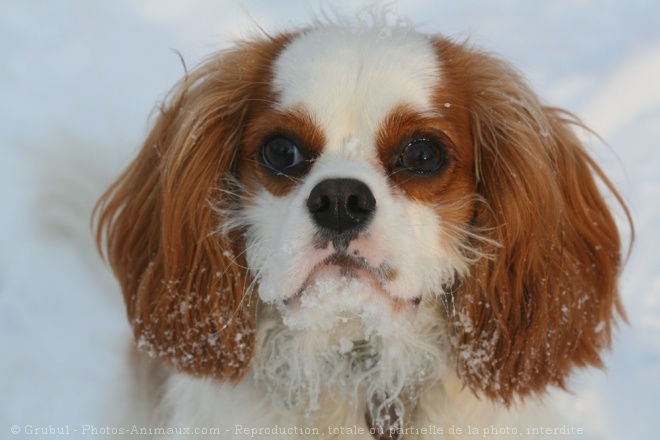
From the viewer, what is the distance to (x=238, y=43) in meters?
2.24

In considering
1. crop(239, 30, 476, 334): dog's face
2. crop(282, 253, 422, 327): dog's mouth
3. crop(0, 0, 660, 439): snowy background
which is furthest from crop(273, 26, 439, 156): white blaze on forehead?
crop(0, 0, 660, 439): snowy background

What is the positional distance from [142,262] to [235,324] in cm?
35

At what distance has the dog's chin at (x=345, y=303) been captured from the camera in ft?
5.57

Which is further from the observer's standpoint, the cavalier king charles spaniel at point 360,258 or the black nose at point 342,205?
the cavalier king charles spaniel at point 360,258

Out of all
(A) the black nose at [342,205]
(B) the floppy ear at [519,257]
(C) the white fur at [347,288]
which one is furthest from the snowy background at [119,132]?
(A) the black nose at [342,205]

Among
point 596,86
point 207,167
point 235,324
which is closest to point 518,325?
point 235,324

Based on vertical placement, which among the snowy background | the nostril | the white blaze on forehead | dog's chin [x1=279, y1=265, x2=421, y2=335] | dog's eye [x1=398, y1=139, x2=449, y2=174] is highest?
the white blaze on forehead

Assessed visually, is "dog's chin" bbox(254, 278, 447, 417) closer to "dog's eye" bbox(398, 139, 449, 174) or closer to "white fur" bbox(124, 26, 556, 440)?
"white fur" bbox(124, 26, 556, 440)

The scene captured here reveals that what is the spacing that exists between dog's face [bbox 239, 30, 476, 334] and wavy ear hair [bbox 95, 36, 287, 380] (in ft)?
0.26

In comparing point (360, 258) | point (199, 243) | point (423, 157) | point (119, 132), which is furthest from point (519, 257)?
point (119, 132)

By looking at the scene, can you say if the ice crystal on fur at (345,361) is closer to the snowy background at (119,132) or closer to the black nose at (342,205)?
the black nose at (342,205)

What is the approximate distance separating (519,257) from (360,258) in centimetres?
46

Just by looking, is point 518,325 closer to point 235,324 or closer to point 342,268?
point 342,268

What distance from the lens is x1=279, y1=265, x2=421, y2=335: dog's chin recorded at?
1.70 meters
